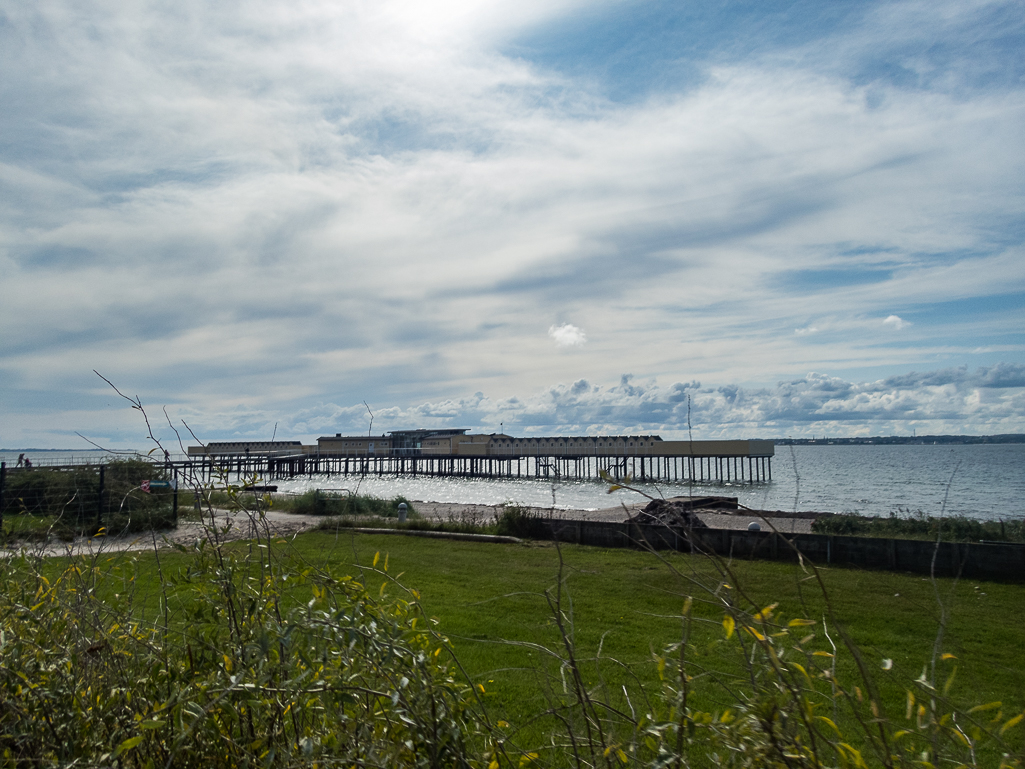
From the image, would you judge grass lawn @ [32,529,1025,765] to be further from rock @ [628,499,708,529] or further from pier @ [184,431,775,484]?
pier @ [184,431,775,484]

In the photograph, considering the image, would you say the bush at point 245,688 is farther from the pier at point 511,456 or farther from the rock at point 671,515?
the pier at point 511,456

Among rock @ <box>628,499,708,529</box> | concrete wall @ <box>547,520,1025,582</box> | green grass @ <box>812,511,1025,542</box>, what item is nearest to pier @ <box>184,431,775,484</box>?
green grass @ <box>812,511,1025,542</box>

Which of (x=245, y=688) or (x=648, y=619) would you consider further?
(x=648, y=619)

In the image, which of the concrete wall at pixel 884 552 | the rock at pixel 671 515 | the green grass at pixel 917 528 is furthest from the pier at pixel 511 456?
the rock at pixel 671 515

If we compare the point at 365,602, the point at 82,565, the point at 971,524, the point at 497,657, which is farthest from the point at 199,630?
the point at 971,524

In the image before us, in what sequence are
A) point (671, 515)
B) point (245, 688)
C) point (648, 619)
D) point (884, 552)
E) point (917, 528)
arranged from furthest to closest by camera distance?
point (917, 528) → point (884, 552) → point (648, 619) → point (671, 515) → point (245, 688)

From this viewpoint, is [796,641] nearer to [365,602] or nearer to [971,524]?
[365,602]

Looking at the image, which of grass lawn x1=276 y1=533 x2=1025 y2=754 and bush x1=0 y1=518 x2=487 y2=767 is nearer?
bush x1=0 y1=518 x2=487 y2=767

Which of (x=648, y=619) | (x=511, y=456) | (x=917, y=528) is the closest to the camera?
(x=648, y=619)

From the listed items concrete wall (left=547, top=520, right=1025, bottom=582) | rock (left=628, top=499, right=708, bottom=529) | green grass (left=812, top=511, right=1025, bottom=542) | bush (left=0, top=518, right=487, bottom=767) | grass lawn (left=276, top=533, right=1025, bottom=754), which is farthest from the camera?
green grass (left=812, top=511, right=1025, bottom=542)

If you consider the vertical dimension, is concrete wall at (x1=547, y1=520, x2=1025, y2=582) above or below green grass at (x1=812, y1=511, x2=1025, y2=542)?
above

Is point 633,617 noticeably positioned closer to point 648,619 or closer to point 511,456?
point 648,619

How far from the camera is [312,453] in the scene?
86.0 m

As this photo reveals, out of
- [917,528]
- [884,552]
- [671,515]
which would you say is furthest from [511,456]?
[671,515]
